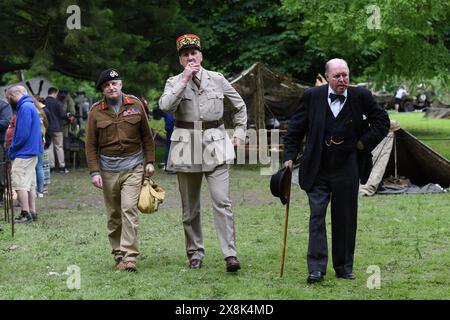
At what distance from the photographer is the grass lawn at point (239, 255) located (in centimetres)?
747

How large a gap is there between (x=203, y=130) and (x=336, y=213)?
1472 millimetres

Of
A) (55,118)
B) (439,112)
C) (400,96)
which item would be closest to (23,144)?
(55,118)

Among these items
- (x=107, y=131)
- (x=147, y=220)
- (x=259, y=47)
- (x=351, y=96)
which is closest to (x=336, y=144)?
(x=351, y=96)

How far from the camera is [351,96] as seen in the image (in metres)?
7.93

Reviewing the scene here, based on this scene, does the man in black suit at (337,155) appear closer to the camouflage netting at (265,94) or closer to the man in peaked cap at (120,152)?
the man in peaked cap at (120,152)

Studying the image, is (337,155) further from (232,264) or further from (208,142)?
(232,264)

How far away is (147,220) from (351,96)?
5.40 metres

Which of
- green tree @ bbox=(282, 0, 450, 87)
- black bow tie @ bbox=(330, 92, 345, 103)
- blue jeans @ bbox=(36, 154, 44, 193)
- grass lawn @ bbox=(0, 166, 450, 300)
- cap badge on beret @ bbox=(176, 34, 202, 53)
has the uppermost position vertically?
green tree @ bbox=(282, 0, 450, 87)

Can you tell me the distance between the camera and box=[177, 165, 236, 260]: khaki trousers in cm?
827

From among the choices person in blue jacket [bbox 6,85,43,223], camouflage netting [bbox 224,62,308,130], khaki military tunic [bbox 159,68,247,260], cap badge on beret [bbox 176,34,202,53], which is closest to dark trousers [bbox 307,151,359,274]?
khaki military tunic [bbox 159,68,247,260]

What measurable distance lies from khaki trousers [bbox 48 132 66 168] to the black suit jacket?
43.2 feet

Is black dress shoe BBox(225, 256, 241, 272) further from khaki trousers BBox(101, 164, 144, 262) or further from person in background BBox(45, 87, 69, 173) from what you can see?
person in background BBox(45, 87, 69, 173)
